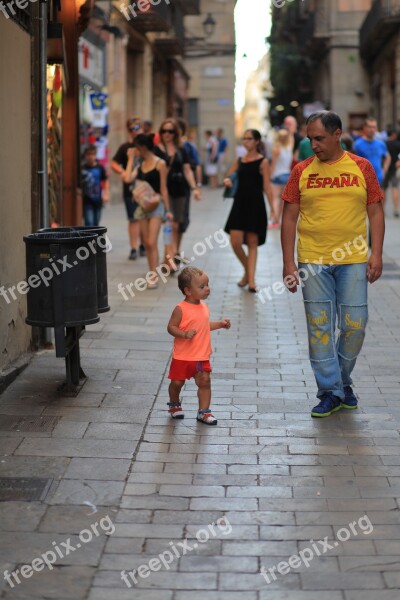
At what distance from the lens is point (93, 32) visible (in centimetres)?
2166

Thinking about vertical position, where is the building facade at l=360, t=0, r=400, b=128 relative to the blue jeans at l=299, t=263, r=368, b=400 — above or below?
above

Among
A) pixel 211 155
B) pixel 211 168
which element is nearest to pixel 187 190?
pixel 211 155

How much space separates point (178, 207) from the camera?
1370 cm

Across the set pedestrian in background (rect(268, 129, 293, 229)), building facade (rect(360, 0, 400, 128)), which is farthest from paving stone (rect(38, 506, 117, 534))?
building facade (rect(360, 0, 400, 128))

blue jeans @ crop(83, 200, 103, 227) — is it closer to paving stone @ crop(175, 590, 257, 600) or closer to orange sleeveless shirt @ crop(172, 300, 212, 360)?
orange sleeveless shirt @ crop(172, 300, 212, 360)

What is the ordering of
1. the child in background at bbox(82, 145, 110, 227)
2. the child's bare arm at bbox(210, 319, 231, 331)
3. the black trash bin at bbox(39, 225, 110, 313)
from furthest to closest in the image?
the child in background at bbox(82, 145, 110, 227)
the black trash bin at bbox(39, 225, 110, 313)
the child's bare arm at bbox(210, 319, 231, 331)

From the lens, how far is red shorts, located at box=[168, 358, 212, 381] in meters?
6.57

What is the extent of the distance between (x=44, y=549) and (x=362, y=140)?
1307cm

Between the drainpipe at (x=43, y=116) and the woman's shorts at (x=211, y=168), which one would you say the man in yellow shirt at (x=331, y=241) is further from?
the woman's shorts at (x=211, y=168)

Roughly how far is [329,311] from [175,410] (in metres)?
1.09

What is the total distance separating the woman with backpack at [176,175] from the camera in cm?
1347

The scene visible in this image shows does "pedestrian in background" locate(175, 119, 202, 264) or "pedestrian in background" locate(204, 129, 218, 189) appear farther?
"pedestrian in background" locate(204, 129, 218, 189)

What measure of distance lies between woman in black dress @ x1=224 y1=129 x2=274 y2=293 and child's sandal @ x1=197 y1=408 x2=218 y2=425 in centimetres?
538

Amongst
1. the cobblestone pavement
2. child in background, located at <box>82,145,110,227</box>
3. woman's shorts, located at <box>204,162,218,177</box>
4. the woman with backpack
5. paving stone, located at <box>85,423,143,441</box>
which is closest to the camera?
the cobblestone pavement
